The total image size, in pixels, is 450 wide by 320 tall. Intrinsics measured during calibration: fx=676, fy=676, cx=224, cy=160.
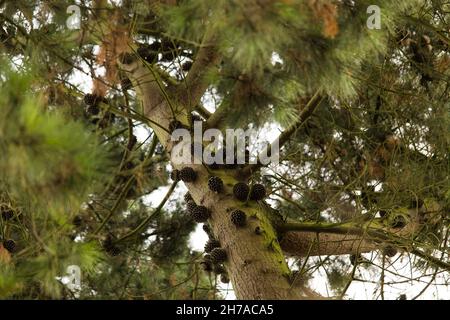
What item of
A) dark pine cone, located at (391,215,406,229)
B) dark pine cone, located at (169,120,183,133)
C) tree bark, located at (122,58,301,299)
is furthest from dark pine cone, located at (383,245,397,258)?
dark pine cone, located at (169,120,183,133)

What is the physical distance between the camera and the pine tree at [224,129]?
6.28 feet

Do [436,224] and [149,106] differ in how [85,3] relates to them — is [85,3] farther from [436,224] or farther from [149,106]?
[436,224]

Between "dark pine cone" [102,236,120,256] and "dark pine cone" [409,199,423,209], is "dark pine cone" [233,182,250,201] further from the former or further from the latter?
"dark pine cone" [409,199,423,209]

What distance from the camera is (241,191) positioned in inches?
116

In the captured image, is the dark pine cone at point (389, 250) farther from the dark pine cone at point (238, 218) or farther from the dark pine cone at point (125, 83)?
the dark pine cone at point (125, 83)

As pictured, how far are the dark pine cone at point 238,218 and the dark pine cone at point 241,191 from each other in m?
0.11

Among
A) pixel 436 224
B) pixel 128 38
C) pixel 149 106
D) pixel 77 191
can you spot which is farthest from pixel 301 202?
pixel 77 191

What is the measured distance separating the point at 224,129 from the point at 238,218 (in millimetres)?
423

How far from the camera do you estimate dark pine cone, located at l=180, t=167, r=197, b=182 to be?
3039 millimetres

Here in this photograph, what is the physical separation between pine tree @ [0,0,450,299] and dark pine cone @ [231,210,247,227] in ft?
0.06

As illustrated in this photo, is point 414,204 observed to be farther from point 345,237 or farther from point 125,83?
point 125,83

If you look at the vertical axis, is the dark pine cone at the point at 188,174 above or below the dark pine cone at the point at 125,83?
below

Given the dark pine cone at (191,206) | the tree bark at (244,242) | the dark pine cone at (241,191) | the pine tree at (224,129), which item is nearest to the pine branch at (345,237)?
the pine tree at (224,129)

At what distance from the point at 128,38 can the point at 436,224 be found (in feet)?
6.17
